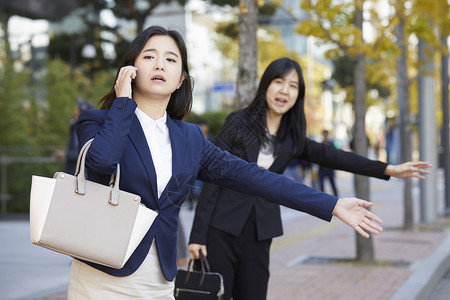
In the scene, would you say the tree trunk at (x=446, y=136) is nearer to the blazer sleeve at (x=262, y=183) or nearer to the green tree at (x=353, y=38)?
the green tree at (x=353, y=38)

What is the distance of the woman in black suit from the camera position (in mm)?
4016

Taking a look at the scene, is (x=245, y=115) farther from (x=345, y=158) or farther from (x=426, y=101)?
(x=426, y=101)

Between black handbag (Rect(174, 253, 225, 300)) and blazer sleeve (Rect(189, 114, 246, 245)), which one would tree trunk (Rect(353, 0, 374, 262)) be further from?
black handbag (Rect(174, 253, 225, 300))

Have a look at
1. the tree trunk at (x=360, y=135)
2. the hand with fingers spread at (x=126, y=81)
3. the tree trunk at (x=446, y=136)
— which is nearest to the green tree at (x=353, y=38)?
the tree trunk at (x=360, y=135)

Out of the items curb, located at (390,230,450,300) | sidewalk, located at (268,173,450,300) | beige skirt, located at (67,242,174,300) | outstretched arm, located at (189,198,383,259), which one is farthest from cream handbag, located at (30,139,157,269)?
curb, located at (390,230,450,300)

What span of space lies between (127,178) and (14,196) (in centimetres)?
1180

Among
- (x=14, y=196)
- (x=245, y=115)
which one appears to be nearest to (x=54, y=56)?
(x=14, y=196)

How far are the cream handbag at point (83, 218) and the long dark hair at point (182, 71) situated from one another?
53 cm

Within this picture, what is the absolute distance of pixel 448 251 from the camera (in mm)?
8961

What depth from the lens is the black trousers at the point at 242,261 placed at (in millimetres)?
4023

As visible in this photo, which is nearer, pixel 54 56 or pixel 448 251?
pixel 448 251

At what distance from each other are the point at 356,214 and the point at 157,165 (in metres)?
0.77

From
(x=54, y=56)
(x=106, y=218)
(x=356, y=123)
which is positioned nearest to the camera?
(x=106, y=218)

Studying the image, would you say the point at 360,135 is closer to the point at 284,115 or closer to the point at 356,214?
the point at 284,115
